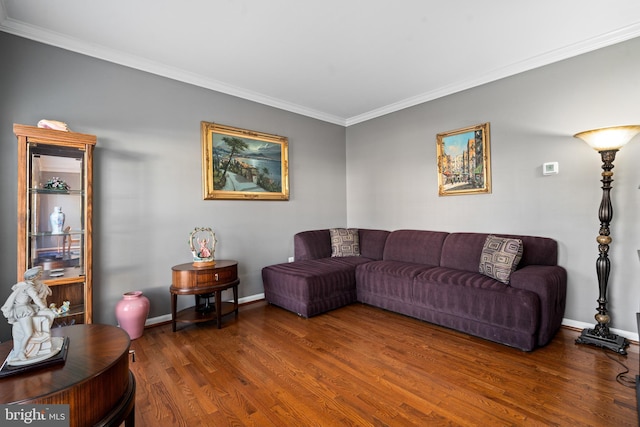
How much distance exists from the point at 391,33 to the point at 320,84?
47.3 inches

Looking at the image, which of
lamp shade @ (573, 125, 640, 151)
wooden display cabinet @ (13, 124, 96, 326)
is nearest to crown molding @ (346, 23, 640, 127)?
lamp shade @ (573, 125, 640, 151)

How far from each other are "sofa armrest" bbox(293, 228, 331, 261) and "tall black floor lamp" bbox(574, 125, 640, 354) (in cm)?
282

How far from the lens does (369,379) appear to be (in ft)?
6.72

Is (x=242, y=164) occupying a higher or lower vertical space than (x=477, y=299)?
higher

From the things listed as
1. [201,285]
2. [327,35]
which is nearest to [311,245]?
[201,285]

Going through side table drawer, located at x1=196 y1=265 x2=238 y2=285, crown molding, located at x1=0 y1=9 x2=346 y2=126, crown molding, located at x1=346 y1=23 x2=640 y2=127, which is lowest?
side table drawer, located at x1=196 y1=265 x2=238 y2=285

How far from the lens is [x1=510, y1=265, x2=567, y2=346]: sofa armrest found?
2.41 meters

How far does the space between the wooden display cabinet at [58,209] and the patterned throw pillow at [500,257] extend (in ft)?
11.6

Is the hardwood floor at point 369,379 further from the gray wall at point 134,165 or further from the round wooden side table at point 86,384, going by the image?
the gray wall at point 134,165

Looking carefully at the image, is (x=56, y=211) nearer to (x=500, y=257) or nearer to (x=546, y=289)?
(x=500, y=257)

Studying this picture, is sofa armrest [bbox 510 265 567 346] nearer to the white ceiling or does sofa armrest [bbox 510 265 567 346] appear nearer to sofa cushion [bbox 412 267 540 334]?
sofa cushion [bbox 412 267 540 334]

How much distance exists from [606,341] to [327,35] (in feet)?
11.3

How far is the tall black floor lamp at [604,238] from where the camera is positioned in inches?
94.1

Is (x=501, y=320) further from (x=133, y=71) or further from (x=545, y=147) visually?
(x=133, y=71)
